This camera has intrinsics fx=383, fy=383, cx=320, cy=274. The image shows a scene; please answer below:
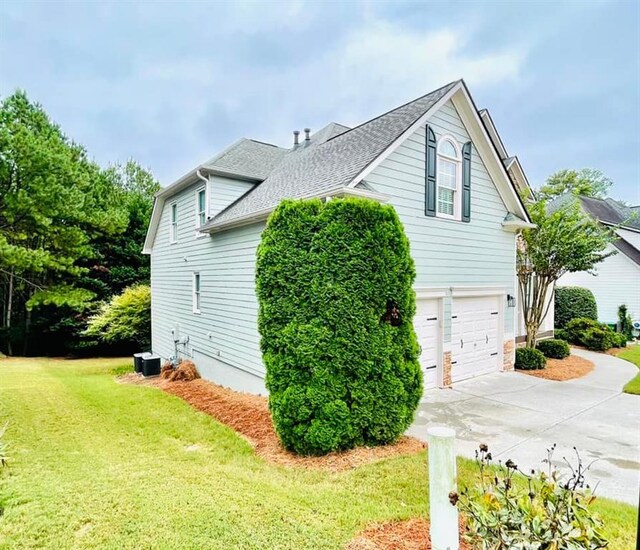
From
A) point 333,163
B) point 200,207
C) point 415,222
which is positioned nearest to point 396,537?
point 415,222

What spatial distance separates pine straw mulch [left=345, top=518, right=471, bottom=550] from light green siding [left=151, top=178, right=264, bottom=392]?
18.9 feet

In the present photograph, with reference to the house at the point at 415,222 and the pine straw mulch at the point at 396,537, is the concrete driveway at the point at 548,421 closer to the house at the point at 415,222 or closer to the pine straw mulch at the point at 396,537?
the house at the point at 415,222

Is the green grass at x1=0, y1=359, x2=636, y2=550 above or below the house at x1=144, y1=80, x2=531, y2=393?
below

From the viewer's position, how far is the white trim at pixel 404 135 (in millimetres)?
7449

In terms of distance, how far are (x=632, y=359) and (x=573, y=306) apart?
521 cm

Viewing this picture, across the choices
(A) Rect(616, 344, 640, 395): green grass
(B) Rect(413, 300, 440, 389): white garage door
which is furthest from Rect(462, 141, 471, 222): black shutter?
(A) Rect(616, 344, 640, 395): green grass

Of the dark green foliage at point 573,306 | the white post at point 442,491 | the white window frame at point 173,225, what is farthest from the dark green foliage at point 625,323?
the white window frame at point 173,225

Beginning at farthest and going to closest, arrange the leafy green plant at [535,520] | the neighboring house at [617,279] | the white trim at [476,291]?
the neighboring house at [617,279]
the white trim at [476,291]
the leafy green plant at [535,520]

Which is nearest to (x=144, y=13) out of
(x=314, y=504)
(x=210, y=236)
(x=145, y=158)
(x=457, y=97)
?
(x=210, y=236)

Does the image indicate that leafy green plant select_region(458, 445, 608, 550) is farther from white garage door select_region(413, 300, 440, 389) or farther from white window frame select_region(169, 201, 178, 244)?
white window frame select_region(169, 201, 178, 244)

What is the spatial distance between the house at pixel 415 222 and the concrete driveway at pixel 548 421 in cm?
109

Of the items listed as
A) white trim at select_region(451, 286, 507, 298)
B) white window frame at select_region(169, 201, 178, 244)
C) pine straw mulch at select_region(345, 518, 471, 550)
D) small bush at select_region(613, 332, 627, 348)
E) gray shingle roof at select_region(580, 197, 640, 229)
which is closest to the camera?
pine straw mulch at select_region(345, 518, 471, 550)

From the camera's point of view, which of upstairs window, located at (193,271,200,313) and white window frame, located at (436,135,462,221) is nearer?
white window frame, located at (436,135,462,221)

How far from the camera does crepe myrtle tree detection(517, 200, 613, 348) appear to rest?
37.2 feet
